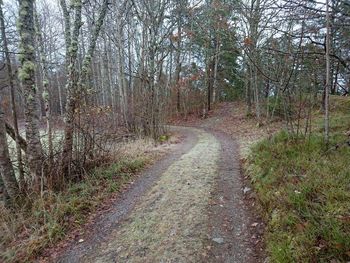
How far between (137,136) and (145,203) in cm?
687

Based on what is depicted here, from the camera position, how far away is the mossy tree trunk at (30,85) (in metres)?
4.29

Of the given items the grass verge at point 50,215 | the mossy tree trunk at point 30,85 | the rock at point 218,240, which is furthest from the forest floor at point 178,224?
the mossy tree trunk at point 30,85

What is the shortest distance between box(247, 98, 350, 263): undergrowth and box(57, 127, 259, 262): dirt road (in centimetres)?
43

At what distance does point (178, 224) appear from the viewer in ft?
12.3

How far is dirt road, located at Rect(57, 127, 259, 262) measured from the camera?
3145 millimetres

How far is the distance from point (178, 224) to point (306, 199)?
1.83 metres

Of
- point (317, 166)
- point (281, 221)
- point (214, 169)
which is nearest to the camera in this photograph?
point (281, 221)

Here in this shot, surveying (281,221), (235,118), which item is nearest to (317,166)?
(281,221)

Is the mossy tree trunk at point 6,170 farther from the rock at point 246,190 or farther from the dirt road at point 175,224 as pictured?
the rock at point 246,190

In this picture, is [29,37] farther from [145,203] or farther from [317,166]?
[317,166]

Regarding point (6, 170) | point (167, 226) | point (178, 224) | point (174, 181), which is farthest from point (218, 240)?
point (6, 170)

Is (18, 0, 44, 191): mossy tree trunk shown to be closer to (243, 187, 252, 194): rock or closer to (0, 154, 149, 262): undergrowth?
(0, 154, 149, 262): undergrowth

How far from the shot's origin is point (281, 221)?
3.16m

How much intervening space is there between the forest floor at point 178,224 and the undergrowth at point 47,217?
0.28m
